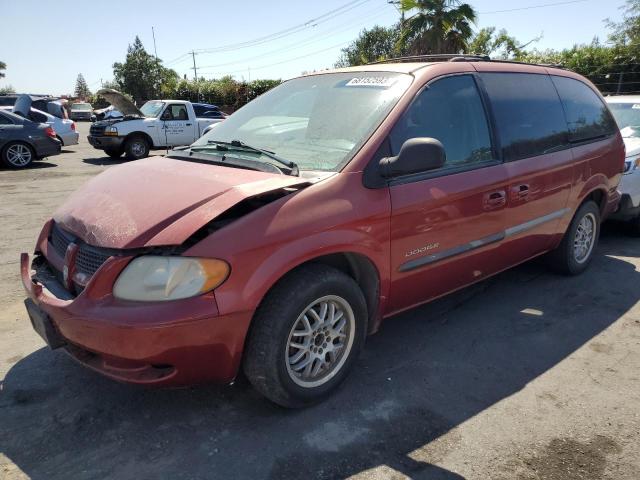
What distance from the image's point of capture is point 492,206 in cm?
356

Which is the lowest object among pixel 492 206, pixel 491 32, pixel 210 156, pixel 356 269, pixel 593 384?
pixel 593 384

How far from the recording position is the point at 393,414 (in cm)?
280

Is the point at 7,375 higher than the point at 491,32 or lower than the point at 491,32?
lower

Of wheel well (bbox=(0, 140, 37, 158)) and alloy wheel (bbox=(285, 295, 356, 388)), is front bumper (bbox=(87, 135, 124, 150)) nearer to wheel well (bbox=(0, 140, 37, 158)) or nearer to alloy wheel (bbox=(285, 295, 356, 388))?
wheel well (bbox=(0, 140, 37, 158))

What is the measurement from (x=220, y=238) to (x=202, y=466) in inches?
42.0

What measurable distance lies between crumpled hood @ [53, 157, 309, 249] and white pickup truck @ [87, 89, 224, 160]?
12.1m

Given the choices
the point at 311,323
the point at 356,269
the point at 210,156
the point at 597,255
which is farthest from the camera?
the point at 597,255

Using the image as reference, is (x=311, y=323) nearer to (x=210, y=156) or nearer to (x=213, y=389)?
(x=213, y=389)

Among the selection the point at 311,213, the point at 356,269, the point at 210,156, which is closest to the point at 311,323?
the point at 356,269

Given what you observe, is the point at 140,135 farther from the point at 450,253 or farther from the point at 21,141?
the point at 450,253

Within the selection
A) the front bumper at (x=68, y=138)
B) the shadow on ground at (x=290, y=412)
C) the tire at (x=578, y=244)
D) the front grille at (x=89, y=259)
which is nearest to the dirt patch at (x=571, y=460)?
the shadow on ground at (x=290, y=412)

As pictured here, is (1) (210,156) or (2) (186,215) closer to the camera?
(2) (186,215)

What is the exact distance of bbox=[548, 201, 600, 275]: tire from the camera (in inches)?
184

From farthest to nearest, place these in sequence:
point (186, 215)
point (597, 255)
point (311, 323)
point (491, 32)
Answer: point (491, 32), point (597, 255), point (311, 323), point (186, 215)
